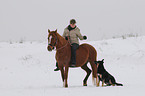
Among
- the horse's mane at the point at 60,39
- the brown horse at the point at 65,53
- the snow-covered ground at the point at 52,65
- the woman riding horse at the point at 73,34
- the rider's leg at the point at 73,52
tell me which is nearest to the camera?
the brown horse at the point at 65,53

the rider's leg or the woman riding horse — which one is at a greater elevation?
the woman riding horse

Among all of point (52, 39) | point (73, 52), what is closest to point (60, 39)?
point (52, 39)

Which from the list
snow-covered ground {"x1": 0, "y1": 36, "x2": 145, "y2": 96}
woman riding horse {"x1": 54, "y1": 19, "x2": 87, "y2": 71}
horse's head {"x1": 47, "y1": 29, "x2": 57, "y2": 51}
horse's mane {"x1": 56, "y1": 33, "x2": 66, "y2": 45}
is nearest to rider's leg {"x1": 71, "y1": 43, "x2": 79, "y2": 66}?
woman riding horse {"x1": 54, "y1": 19, "x2": 87, "y2": 71}

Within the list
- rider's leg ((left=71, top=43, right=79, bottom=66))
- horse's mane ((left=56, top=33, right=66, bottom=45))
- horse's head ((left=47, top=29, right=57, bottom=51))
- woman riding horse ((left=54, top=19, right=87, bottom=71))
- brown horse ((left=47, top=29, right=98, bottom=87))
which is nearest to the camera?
horse's head ((left=47, top=29, right=57, bottom=51))

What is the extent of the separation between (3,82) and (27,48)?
215 inches

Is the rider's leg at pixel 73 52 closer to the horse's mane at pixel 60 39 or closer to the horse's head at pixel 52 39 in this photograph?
the horse's mane at pixel 60 39

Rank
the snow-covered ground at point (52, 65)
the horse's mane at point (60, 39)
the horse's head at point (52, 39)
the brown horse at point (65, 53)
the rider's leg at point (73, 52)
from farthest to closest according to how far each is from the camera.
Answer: the snow-covered ground at point (52, 65) → the rider's leg at point (73, 52) → the horse's mane at point (60, 39) → the brown horse at point (65, 53) → the horse's head at point (52, 39)

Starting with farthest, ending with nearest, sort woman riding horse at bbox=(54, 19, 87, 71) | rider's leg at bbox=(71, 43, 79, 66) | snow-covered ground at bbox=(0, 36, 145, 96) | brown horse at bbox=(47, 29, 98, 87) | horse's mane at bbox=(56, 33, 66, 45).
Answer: snow-covered ground at bbox=(0, 36, 145, 96) < woman riding horse at bbox=(54, 19, 87, 71) < rider's leg at bbox=(71, 43, 79, 66) < horse's mane at bbox=(56, 33, 66, 45) < brown horse at bbox=(47, 29, 98, 87)

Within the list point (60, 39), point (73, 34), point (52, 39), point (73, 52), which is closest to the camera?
point (52, 39)

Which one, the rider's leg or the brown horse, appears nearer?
the brown horse

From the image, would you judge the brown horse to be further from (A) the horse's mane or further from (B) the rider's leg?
(B) the rider's leg

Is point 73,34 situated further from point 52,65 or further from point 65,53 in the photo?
point 52,65

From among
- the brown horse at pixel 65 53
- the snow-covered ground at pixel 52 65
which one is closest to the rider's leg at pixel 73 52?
the brown horse at pixel 65 53

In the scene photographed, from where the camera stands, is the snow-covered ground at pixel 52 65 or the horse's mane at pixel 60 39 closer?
the horse's mane at pixel 60 39
